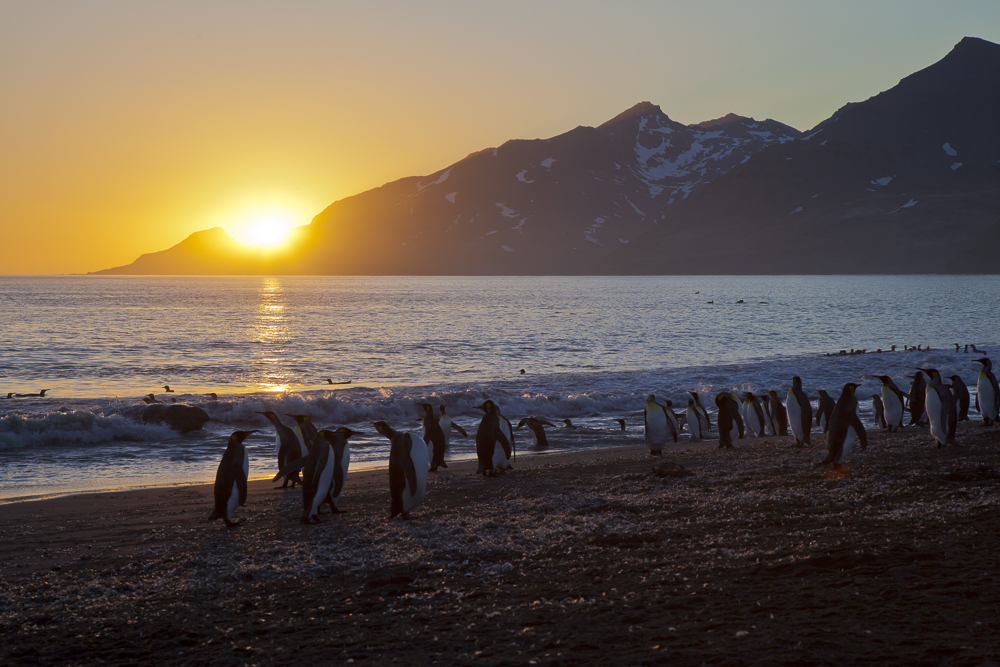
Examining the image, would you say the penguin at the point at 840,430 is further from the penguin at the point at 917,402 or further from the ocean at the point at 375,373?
the penguin at the point at 917,402

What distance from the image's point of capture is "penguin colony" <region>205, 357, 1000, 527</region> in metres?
7.19

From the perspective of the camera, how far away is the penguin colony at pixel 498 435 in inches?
283

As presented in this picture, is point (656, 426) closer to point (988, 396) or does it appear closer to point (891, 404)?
point (891, 404)

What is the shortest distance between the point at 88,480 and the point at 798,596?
982cm

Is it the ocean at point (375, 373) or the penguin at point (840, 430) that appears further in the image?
the ocean at point (375, 373)

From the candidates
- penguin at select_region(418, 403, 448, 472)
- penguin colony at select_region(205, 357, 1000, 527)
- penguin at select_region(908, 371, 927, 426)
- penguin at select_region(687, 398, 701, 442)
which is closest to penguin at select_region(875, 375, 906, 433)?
penguin colony at select_region(205, 357, 1000, 527)

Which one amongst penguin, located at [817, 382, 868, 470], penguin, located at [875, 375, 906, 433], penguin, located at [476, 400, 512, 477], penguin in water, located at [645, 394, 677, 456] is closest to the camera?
penguin, located at [817, 382, 868, 470]

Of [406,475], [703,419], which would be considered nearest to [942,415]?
[703,419]

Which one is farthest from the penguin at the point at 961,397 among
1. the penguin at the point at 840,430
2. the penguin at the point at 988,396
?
the penguin at the point at 840,430

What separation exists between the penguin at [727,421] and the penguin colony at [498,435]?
18 millimetres

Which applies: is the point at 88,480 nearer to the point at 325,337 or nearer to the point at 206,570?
the point at 206,570

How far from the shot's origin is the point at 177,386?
23578 mm

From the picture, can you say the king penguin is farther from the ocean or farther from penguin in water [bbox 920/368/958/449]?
penguin in water [bbox 920/368/958/449]

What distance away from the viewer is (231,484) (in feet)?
23.2
